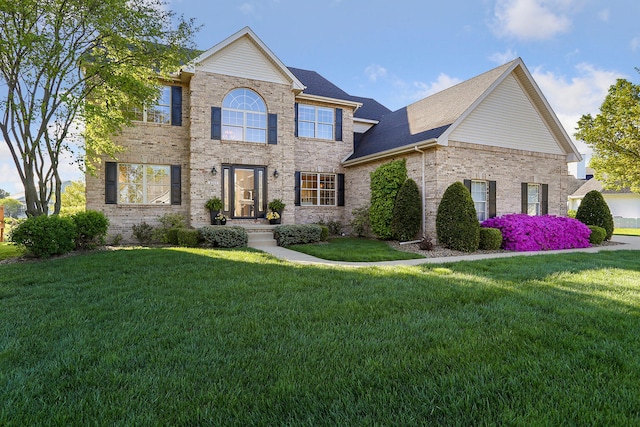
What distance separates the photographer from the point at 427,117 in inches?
537

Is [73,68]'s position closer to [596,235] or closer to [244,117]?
[244,117]

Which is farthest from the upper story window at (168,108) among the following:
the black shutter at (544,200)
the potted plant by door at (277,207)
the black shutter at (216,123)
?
the black shutter at (544,200)

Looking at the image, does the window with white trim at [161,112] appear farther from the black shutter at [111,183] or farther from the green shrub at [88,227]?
the green shrub at [88,227]

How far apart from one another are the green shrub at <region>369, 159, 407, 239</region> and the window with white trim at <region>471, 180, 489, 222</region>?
2651 mm

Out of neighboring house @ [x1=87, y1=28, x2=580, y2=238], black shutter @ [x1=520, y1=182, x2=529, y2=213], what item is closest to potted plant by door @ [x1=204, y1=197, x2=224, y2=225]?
neighboring house @ [x1=87, y1=28, x2=580, y2=238]

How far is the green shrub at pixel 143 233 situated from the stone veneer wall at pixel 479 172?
8247 mm

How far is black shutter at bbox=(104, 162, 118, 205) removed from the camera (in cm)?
1227

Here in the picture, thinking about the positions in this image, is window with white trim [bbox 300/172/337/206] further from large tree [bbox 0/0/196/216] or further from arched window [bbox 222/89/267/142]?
large tree [bbox 0/0/196/216]

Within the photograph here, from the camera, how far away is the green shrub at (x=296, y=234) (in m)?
11.9

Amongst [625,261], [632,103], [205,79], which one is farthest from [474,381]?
[632,103]

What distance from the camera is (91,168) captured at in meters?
11.3

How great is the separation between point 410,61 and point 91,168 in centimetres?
1270

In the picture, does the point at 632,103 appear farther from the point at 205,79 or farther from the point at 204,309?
the point at 204,309

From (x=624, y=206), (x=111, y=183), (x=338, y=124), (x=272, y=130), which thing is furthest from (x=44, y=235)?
(x=624, y=206)
